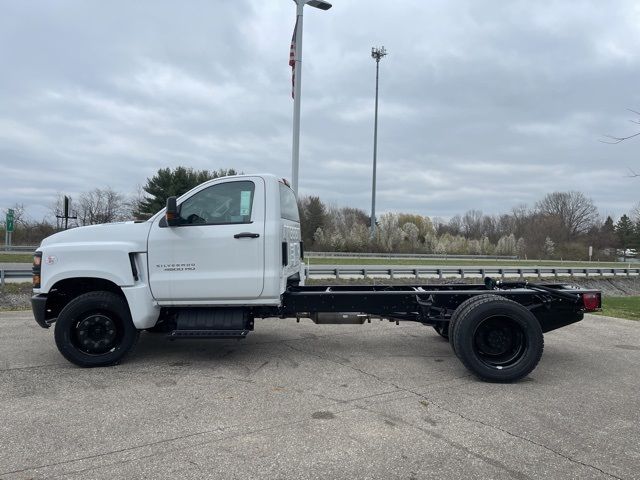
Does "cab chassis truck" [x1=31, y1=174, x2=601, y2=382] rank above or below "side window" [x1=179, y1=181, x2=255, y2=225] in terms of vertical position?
below

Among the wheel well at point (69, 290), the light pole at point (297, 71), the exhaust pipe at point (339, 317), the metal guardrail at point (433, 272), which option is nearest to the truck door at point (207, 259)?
the wheel well at point (69, 290)

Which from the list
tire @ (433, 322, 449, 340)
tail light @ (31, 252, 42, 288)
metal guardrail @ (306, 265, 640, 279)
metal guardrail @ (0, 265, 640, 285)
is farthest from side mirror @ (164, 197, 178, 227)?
metal guardrail @ (306, 265, 640, 279)

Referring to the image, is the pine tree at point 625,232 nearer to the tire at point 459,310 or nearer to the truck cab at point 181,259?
the tire at point 459,310

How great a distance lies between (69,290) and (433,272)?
18.8m

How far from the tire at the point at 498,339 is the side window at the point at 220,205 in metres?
2.76

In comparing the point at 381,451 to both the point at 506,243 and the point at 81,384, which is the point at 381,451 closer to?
the point at 81,384

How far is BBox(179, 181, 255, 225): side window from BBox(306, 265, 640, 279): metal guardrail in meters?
12.5

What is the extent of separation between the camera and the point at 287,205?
6.35 m

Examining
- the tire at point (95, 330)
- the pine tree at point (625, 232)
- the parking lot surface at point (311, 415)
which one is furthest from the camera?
the pine tree at point (625, 232)

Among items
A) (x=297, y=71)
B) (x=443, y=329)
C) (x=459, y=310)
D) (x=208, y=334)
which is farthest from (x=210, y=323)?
(x=297, y=71)

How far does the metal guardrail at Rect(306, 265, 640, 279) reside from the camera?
19703mm

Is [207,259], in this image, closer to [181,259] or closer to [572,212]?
[181,259]

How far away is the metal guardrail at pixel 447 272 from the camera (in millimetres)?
19703

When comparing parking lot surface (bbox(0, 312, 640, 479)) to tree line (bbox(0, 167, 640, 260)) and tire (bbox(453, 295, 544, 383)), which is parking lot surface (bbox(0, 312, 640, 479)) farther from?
tree line (bbox(0, 167, 640, 260))
